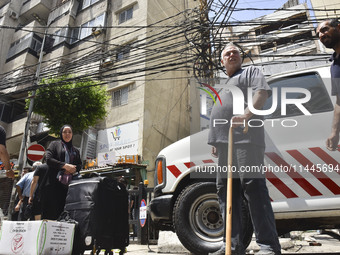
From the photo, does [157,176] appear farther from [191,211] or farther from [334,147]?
[334,147]

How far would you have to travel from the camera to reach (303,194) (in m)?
2.88

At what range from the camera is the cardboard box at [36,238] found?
2564 mm

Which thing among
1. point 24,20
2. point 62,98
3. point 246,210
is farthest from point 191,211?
point 24,20

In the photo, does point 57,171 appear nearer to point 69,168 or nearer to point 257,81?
point 69,168

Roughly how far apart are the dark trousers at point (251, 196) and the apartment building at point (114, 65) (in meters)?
10.5

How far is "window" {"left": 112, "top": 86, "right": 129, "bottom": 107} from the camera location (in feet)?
56.2

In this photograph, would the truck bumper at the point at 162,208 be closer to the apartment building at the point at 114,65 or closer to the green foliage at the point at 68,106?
the apartment building at the point at 114,65

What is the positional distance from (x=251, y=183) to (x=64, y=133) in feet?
9.26

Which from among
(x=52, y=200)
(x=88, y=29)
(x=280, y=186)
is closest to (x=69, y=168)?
(x=52, y=200)

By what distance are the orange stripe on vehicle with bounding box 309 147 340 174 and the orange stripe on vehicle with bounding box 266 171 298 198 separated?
0.45 meters

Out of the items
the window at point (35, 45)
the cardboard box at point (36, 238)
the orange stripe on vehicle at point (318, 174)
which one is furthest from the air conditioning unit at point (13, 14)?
the orange stripe on vehicle at point (318, 174)

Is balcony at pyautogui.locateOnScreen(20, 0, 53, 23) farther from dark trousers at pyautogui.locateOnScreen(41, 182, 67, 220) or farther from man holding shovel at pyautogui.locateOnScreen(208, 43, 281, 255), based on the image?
man holding shovel at pyautogui.locateOnScreen(208, 43, 281, 255)

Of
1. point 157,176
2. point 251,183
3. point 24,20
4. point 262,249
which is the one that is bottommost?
point 262,249

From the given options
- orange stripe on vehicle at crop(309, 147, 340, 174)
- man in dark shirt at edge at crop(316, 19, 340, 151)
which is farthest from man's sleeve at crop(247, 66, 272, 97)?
orange stripe on vehicle at crop(309, 147, 340, 174)
